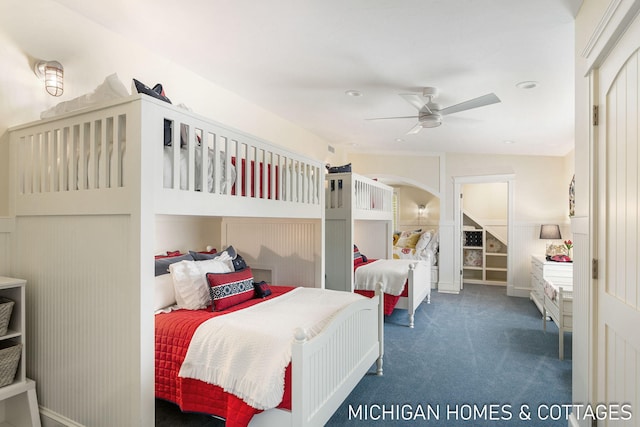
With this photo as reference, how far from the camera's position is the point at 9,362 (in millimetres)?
1841

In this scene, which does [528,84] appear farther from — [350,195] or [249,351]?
[249,351]

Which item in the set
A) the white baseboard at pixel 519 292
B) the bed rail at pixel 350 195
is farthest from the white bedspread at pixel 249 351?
the white baseboard at pixel 519 292

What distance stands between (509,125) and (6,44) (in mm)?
4692

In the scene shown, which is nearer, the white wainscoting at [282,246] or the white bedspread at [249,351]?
the white bedspread at [249,351]

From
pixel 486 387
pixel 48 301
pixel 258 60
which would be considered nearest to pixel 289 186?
pixel 258 60

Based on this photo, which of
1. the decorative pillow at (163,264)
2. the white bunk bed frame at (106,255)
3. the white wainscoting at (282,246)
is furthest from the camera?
the white wainscoting at (282,246)

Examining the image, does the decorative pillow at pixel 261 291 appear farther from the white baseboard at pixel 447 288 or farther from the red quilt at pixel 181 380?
the white baseboard at pixel 447 288

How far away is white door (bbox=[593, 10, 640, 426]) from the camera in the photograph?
1.35m

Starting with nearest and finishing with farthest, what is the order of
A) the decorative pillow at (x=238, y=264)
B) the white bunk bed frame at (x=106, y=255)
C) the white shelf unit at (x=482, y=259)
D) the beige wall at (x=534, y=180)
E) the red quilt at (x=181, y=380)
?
the white bunk bed frame at (x=106, y=255)
the red quilt at (x=181, y=380)
the decorative pillow at (x=238, y=264)
the beige wall at (x=534, y=180)
the white shelf unit at (x=482, y=259)

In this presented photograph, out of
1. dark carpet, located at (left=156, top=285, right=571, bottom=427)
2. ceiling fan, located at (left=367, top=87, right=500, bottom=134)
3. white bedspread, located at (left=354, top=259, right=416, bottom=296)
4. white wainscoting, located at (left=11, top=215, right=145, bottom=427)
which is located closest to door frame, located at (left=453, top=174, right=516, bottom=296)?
dark carpet, located at (left=156, top=285, right=571, bottom=427)

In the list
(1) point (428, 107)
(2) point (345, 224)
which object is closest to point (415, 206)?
(2) point (345, 224)

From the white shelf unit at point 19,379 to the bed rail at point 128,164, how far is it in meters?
0.43

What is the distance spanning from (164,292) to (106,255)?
941 millimetres

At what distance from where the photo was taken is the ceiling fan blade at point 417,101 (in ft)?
11.1
